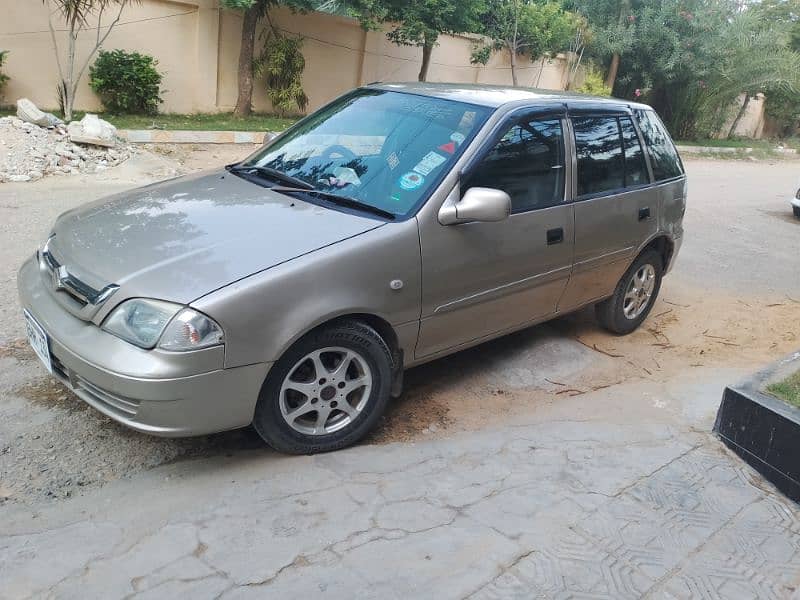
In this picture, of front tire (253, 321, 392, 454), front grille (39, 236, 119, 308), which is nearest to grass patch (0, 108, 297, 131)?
front grille (39, 236, 119, 308)

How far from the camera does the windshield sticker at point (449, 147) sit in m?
3.94

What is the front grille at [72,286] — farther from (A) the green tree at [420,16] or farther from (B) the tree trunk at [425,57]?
(B) the tree trunk at [425,57]

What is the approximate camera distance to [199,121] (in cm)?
1413

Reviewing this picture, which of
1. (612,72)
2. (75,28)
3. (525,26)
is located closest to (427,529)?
(75,28)

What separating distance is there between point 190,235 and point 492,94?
82.5 inches

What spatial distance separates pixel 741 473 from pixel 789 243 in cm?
748

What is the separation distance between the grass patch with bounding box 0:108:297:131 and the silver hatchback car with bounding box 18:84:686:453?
9.13 meters

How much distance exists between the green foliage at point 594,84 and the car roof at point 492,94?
17422 mm

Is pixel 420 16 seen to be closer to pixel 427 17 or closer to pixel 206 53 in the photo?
pixel 427 17

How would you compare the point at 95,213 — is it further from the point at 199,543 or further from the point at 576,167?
the point at 576,167

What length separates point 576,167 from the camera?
458 cm

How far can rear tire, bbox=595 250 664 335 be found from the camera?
5.50 m

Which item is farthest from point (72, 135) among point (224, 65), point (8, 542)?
point (8, 542)

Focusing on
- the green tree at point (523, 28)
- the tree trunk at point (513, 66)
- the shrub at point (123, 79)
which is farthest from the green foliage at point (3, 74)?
the tree trunk at point (513, 66)
